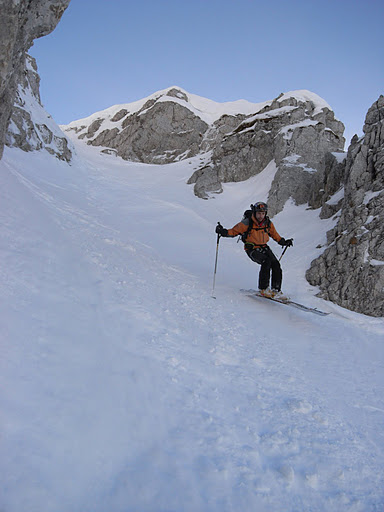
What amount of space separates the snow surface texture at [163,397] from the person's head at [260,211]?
269cm

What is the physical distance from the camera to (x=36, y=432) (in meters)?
2.11

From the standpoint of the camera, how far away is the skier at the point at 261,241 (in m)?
7.82

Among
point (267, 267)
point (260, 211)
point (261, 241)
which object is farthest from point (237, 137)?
point (267, 267)

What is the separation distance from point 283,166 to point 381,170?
14276 mm

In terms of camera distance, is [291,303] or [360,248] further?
[360,248]

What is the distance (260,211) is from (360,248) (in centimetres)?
559

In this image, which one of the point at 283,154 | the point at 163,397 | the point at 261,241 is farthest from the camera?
the point at 283,154

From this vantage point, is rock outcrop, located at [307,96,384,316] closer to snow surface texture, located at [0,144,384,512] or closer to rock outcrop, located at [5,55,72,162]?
snow surface texture, located at [0,144,384,512]

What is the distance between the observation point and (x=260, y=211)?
25.7ft

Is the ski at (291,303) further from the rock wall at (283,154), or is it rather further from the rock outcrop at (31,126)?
the rock outcrop at (31,126)

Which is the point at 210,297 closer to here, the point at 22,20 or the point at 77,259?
the point at 77,259

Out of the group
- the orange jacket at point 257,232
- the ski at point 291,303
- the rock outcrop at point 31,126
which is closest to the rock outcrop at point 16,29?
the orange jacket at point 257,232

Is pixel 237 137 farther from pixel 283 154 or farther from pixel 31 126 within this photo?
pixel 31 126

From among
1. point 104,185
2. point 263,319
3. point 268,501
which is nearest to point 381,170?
point 263,319
